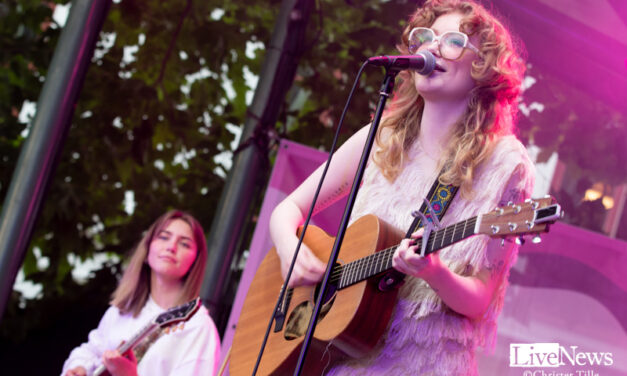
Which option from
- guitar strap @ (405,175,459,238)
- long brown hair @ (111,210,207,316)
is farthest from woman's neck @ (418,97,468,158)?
long brown hair @ (111,210,207,316)

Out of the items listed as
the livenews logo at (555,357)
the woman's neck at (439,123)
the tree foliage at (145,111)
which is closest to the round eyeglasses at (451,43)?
the woman's neck at (439,123)

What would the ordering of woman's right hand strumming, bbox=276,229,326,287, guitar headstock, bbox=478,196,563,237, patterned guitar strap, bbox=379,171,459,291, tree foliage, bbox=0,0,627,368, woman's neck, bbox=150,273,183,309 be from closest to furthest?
guitar headstock, bbox=478,196,563,237 < patterned guitar strap, bbox=379,171,459,291 < woman's right hand strumming, bbox=276,229,326,287 < woman's neck, bbox=150,273,183,309 < tree foliage, bbox=0,0,627,368

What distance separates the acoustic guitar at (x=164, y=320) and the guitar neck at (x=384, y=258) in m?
1.62

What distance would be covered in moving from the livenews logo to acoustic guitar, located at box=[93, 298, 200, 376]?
1630 millimetres

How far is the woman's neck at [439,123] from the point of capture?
85.6 inches

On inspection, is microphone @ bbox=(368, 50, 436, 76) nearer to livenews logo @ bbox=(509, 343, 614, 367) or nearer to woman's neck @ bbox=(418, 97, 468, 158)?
woman's neck @ bbox=(418, 97, 468, 158)

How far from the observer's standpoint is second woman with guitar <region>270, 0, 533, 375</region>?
194cm

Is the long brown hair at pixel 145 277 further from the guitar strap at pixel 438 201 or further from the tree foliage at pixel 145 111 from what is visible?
the guitar strap at pixel 438 201

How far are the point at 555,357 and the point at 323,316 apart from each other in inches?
40.1

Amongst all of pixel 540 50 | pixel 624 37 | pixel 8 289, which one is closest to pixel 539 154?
pixel 540 50

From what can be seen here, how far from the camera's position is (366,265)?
2.03 metres

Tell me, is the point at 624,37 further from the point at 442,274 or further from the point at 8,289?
the point at 8,289

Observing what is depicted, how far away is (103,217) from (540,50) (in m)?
3.56

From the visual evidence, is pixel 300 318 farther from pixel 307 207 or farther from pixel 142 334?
pixel 142 334
